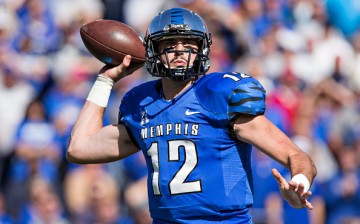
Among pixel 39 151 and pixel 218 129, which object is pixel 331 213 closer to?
pixel 39 151

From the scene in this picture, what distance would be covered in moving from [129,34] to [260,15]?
6.09m

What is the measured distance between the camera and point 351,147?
29.2 feet

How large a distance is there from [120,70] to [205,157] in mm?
919

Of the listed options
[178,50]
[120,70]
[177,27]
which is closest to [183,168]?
[178,50]

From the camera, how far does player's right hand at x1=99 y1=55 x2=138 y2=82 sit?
4785 millimetres

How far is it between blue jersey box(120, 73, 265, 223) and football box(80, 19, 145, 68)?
23.7 inches

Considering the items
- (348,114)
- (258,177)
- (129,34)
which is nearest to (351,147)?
(348,114)

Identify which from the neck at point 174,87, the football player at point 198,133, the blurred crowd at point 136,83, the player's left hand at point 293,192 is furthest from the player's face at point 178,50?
the blurred crowd at point 136,83

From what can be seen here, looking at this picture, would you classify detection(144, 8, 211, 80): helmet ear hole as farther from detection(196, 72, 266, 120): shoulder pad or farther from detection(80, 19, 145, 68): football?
detection(80, 19, 145, 68): football

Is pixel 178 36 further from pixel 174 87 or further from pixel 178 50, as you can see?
pixel 174 87

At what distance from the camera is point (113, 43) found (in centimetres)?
481

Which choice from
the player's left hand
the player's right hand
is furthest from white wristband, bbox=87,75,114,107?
the player's left hand

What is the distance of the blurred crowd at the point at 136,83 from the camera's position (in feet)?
26.9

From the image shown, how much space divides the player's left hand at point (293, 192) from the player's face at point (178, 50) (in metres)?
0.84
